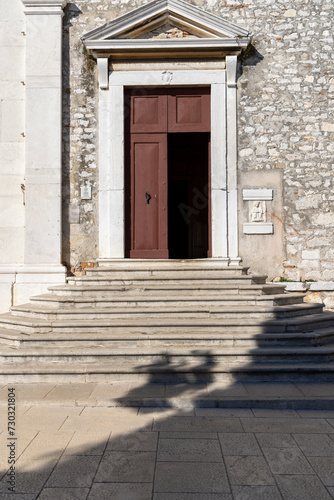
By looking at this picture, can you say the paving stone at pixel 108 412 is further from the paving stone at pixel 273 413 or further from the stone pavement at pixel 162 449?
the paving stone at pixel 273 413

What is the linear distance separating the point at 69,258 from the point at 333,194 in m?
4.55

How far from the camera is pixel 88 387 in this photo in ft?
14.5

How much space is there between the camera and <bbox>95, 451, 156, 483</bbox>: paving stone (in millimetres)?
2729

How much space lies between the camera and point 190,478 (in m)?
2.74

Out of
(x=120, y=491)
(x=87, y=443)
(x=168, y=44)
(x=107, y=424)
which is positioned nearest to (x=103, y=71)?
(x=168, y=44)

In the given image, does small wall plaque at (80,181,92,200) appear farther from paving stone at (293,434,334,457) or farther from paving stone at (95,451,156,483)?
paving stone at (293,434,334,457)

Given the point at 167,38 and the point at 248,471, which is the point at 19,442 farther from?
the point at 167,38

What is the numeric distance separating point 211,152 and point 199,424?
4815mm

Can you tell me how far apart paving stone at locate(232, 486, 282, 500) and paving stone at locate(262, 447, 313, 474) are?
0.22m

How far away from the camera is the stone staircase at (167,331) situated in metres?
4.64

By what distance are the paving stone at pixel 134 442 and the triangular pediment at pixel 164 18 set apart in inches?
245

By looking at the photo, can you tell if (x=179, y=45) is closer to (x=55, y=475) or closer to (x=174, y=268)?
(x=174, y=268)

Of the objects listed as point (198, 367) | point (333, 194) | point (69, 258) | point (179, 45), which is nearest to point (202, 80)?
point (179, 45)

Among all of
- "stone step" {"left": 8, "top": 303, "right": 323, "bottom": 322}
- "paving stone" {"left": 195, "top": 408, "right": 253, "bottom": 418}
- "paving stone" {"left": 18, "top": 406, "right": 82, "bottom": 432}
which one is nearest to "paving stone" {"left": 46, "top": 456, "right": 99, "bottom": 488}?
"paving stone" {"left": 18, "top": 406, "right": 82, "bottom": 432}
